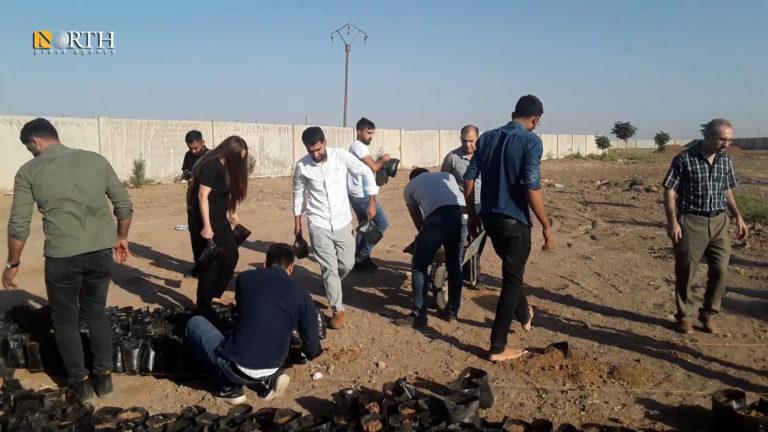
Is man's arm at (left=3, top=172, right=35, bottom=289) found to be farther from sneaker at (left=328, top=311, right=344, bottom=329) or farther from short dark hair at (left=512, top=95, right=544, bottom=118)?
short dark hair at (left=512, top=95, right=544, bottom=118)

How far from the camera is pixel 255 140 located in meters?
21.9

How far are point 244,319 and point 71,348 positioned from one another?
122cm

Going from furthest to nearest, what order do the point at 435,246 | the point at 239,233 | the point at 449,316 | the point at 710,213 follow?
the point at 239,233 < the point at 449,316 < the point at 435,246 < the point at 710,213

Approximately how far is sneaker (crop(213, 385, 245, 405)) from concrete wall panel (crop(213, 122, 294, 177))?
18.0 meters

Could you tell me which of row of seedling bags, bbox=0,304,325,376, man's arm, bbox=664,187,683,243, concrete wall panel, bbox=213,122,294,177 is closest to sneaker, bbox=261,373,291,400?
row of seedling bags, bbox=0,304,325,376

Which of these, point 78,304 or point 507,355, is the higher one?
point 78,304

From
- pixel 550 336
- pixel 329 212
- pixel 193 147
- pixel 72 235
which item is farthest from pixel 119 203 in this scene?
pixel 550 336

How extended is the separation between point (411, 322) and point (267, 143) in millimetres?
18123

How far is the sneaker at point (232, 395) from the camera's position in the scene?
3889 mm

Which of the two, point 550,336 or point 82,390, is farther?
point 550,336

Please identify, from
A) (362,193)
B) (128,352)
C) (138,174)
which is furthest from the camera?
(138,174)

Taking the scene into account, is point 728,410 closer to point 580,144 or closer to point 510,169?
point 510,169

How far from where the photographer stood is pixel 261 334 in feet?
12.2

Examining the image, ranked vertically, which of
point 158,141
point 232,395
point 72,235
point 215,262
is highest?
point 158,141
